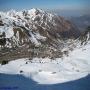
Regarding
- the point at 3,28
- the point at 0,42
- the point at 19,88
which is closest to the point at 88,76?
the point at 19,88

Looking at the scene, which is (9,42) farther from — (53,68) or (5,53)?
(53,68)

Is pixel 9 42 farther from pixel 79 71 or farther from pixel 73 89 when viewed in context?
pixel 73 89

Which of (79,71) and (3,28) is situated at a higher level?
(3,28)

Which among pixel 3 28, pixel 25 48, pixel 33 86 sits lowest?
pixel 33 86

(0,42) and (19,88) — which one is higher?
(0,42)

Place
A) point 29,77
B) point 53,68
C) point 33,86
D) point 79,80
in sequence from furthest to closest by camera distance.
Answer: point 53,68
point 29,77
point 79,80
point 33,86

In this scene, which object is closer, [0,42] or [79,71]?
[79,71]

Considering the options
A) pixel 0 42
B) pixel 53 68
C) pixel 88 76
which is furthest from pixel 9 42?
pixel 88 76

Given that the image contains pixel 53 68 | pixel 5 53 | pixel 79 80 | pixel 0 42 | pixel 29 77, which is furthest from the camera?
pixel 0 42

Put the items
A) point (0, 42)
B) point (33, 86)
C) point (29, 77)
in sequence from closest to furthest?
point (33, 86), point (29, 77), point (0, 42)
